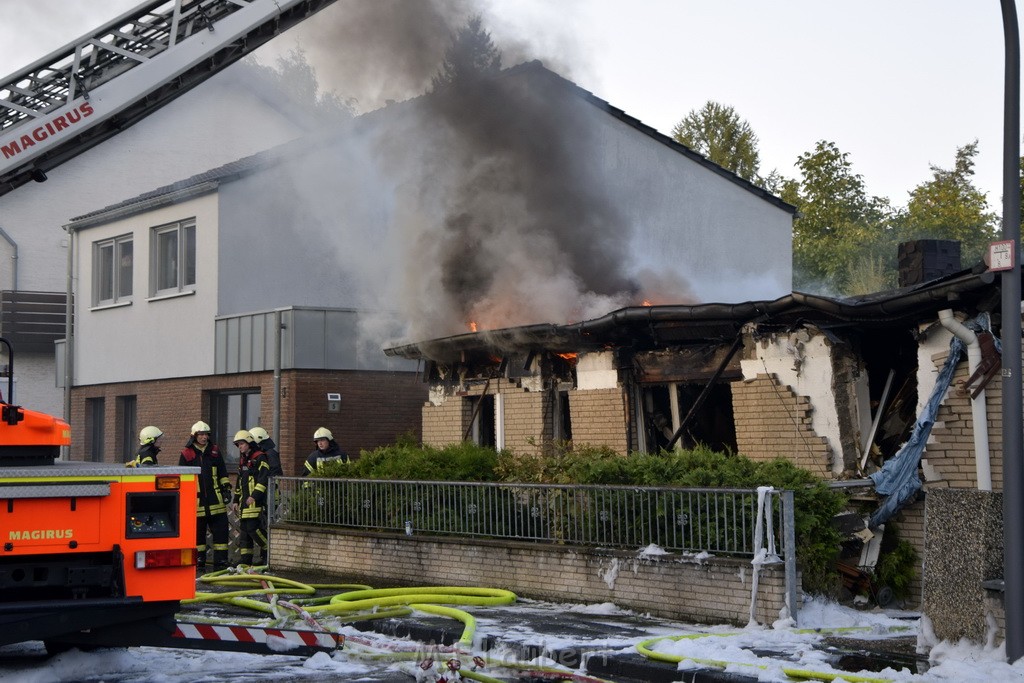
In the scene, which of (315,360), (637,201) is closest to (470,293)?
(315,360)

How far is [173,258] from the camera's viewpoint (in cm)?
2491

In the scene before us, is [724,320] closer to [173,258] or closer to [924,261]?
[924,261]

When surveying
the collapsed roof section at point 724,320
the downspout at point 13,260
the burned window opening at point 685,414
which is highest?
the downspout at point 13,260

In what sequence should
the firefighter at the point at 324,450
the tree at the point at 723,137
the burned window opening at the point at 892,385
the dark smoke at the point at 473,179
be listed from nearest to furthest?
the burned window opening at the point at 892,385 < the firefighter at the point at 324,450 < the dark smoke at the point at 473,179 < the tree at the point at 723,137

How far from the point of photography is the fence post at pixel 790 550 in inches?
404

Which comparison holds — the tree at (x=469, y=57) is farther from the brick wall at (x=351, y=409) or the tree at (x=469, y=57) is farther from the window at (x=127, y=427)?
the window at (x=127, y=427)

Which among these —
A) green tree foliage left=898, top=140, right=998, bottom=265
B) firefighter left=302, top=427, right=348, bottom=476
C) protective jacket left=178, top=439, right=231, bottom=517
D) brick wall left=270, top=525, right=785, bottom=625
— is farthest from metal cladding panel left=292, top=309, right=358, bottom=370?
green tree foliage left=898, top=140, right=998, bottom=265

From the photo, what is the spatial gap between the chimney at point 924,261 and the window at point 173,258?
13632 mm

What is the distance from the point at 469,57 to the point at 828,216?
2843 centimetres

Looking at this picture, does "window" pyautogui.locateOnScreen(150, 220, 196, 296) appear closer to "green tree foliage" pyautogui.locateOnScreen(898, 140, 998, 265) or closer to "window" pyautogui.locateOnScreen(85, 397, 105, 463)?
"window" pyautogui.locateOnScreen(85, 397, 105, 463)

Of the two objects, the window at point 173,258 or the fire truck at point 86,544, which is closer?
the fire truck at point 86,544

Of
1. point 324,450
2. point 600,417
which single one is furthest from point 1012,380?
point 324,450

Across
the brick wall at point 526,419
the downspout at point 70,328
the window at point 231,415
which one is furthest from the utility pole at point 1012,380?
the downspout at point 70,328

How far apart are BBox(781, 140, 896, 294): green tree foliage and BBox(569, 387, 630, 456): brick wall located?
27754 mm
